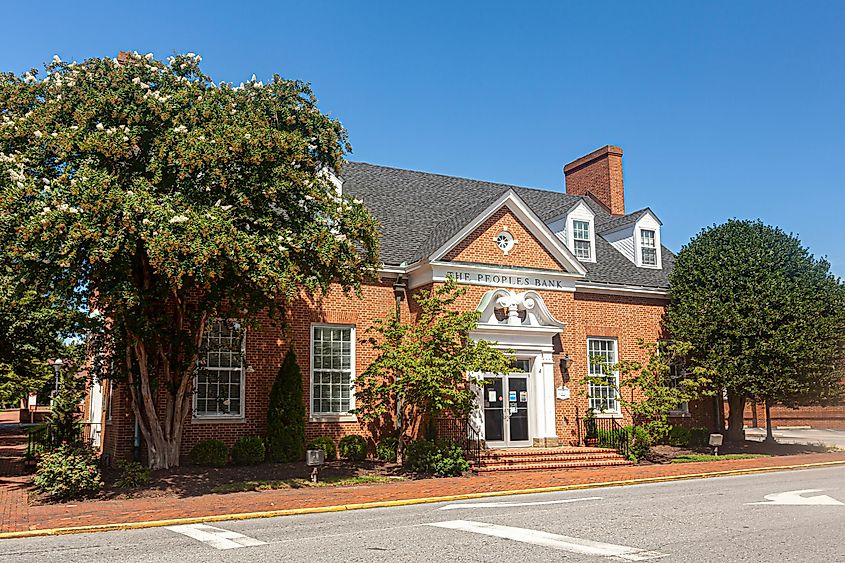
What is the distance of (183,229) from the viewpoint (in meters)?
13.2

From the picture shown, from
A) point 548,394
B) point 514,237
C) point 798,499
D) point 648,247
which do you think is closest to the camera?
point 798,499

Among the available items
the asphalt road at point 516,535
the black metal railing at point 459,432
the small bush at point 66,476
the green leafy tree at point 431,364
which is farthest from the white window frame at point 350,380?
the asphalt road at point 516,535

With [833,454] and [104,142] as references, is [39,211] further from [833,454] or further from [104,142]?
[833,454]

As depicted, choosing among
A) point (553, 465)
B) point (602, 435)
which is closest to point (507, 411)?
point (553, 465)

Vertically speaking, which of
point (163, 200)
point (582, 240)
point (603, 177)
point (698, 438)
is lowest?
point (698, 438)

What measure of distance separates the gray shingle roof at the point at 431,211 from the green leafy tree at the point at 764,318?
90.9 inches

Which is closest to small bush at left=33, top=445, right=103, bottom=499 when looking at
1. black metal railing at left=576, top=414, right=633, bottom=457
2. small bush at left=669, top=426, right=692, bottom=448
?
black metal railing at left=576, top=414, right=633, bottom=457

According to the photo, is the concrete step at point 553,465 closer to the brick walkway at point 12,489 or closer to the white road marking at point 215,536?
the white road marking at point 215,536

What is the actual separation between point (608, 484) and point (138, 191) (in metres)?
11.2

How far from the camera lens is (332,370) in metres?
20.7

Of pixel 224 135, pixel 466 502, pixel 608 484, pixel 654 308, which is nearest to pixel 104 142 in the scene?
pixel 224 135

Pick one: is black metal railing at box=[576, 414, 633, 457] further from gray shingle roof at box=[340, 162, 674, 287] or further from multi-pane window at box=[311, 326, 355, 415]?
multi-pane window at box=[311, 326, 355, 415]

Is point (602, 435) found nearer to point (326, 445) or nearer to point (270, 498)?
point (326, 445)

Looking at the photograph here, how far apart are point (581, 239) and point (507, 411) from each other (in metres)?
7.21
